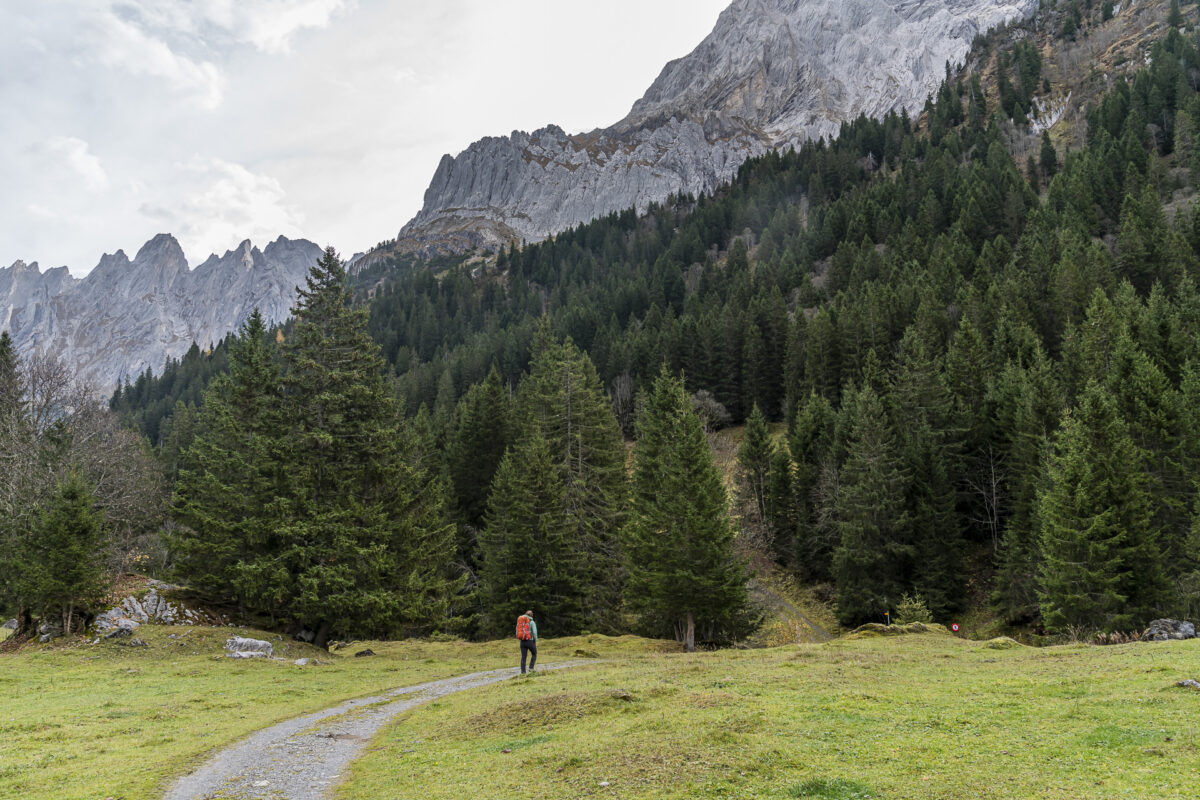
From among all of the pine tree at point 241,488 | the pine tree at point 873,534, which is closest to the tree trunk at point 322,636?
the pine tree at point 241,488

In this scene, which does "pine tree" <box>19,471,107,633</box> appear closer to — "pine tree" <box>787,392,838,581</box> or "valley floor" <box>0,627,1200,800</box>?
"valley floor" <box>0,627,1200,800</box>

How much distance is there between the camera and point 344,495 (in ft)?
121

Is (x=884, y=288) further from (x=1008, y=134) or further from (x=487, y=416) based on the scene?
(x=1008, y=134)

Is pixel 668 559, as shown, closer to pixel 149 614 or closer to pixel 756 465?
pixel 149 614

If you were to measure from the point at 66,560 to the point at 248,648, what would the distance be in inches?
353

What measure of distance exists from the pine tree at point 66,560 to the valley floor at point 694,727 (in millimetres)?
3020

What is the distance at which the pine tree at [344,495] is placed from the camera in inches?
1331

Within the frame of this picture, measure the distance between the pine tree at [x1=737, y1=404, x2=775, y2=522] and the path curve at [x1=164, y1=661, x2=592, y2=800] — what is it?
52.2 metres

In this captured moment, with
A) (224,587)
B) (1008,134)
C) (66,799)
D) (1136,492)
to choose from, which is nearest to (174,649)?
(224,587)

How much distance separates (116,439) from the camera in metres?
50.4

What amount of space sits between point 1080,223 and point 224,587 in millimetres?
113215

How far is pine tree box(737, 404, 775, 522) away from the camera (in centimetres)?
6850

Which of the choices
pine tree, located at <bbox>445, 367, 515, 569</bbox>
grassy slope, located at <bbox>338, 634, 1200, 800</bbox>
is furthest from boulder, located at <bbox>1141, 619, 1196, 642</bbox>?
pine tree, located at <bbox>445, 367, 515, 569</bbox>

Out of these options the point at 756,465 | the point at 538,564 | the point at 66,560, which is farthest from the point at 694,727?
the point at 756,465
